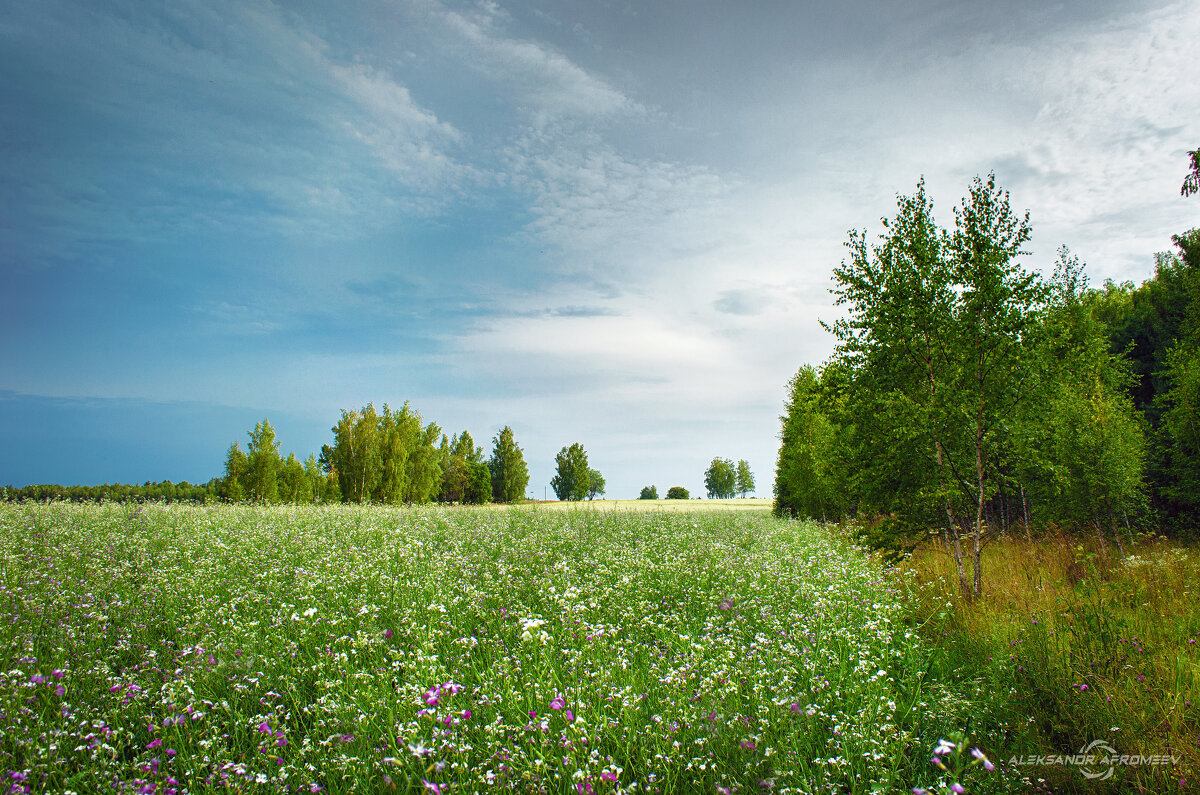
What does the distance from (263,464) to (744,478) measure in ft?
387

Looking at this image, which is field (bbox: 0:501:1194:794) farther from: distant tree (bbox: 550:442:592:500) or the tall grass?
distant tree (bbox: 550:442:592:500)

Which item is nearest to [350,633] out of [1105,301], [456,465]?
[1105,301]

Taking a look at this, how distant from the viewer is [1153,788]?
14.7ft

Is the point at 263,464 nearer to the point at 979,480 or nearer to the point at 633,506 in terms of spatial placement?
the point at 633,506

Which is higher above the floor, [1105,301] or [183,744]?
[1105,301]

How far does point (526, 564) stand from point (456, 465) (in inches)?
2796

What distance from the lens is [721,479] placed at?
13375 centimetres

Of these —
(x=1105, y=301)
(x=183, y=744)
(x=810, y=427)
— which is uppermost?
(x=1105, y=301)

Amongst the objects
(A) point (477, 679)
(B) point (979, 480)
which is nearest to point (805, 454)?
(B) point (979, 480)

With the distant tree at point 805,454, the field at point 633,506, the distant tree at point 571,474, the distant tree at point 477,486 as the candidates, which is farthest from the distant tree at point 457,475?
the distant tree at point 805,454

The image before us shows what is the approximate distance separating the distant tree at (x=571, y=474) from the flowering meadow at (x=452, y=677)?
78.1 m

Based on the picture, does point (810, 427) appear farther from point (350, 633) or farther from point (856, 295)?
point (350, 633)

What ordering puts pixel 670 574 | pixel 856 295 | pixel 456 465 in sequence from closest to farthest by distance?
pixel 670 574
pixel 856 295
pixel 456 465

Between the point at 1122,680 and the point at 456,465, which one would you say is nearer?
the point at 1122,680
